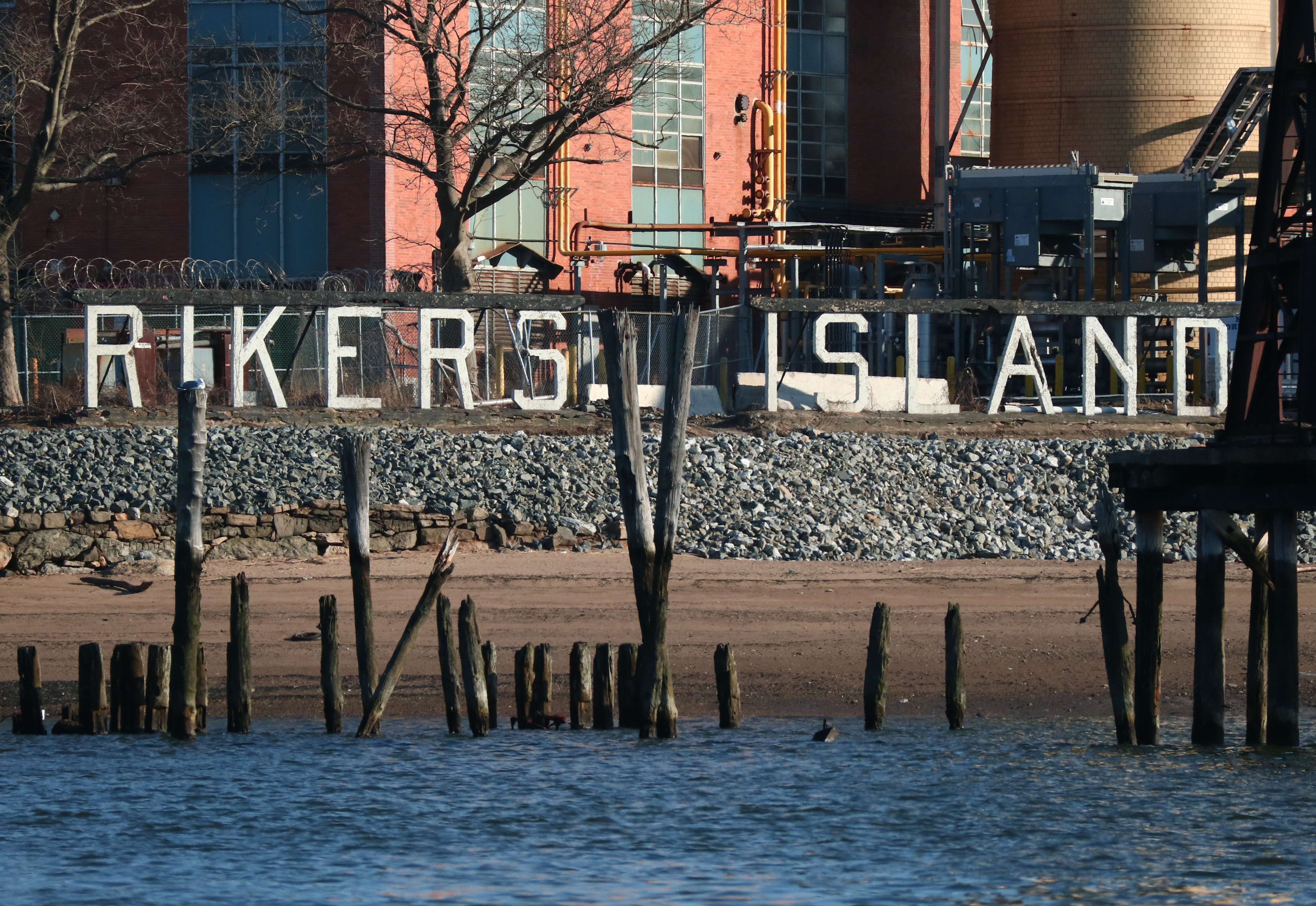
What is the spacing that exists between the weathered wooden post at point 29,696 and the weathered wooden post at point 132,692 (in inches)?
26.6

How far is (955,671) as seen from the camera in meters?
14.4

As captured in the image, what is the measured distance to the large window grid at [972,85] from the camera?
46562 mm

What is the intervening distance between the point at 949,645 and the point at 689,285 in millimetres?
28921

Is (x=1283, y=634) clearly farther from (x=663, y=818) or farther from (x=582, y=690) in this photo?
(x=582, y=690)

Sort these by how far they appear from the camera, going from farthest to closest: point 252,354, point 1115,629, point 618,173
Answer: point 618,173 < point 252,354 < point 1115,629

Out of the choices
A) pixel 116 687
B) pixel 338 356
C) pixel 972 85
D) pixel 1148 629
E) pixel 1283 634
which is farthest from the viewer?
pixel 972 85

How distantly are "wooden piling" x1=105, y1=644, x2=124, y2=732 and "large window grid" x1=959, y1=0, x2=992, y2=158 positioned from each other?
35.0 meters

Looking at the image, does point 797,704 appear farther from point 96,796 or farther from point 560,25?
point 560,25

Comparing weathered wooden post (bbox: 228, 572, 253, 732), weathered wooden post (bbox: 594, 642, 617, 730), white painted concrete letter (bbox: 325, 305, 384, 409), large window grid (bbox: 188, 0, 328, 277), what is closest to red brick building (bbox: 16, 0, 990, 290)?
large window grid (bbox: 188, 0, 328, 277)

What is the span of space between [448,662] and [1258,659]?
668 cm

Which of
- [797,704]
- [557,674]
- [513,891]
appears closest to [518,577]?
[557,674]

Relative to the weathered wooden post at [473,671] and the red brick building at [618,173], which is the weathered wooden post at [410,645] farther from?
the red brick building at [618,173]

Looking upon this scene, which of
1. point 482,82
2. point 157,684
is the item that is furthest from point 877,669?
point 482,82

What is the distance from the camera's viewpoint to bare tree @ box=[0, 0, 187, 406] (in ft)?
101
